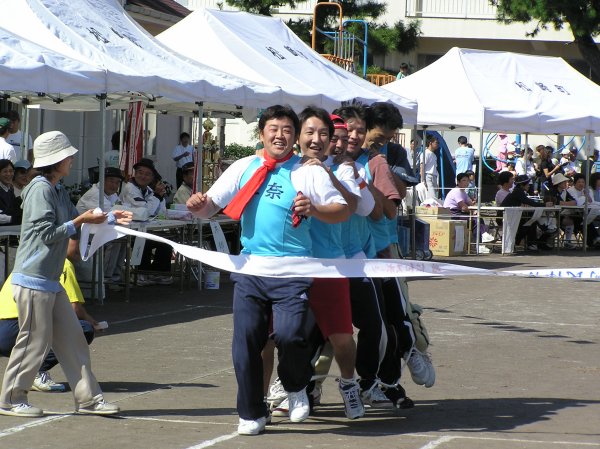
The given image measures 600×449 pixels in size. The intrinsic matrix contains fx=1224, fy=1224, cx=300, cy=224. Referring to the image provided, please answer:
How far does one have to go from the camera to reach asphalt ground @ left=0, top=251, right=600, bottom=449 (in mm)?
6746

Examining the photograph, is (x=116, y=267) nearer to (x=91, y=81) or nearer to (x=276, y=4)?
(x=91, y=81)

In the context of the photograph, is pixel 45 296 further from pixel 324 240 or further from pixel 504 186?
pixel 504 186

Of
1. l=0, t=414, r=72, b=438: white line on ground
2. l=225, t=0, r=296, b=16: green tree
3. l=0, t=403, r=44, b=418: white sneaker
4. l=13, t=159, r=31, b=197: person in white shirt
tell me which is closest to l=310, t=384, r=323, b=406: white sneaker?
l=0, t=414, r=72, b=438: white line on ground

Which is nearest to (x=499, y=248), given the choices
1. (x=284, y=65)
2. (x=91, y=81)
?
(x=284, y=65)

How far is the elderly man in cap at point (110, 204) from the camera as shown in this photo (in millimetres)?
13258

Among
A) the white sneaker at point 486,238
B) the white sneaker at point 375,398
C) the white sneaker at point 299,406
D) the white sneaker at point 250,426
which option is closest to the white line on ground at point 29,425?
the white sneaker at point 250,426

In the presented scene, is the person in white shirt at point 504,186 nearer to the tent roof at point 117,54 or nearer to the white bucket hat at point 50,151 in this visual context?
the tent roof at point 117,54

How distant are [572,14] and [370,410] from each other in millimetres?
28307

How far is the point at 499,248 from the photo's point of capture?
2148 centimetres

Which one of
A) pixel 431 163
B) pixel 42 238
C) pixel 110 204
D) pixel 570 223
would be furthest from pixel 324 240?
pixel 431 163

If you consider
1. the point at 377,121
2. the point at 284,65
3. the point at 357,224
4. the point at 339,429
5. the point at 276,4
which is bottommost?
the point at 339,429

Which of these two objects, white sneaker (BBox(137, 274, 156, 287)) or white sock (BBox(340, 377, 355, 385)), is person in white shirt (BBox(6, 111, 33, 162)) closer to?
white sneaker (BBox(137, 274, 156, 287))

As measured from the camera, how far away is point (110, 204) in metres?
13.4

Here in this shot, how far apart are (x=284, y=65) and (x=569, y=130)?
20.3ft
